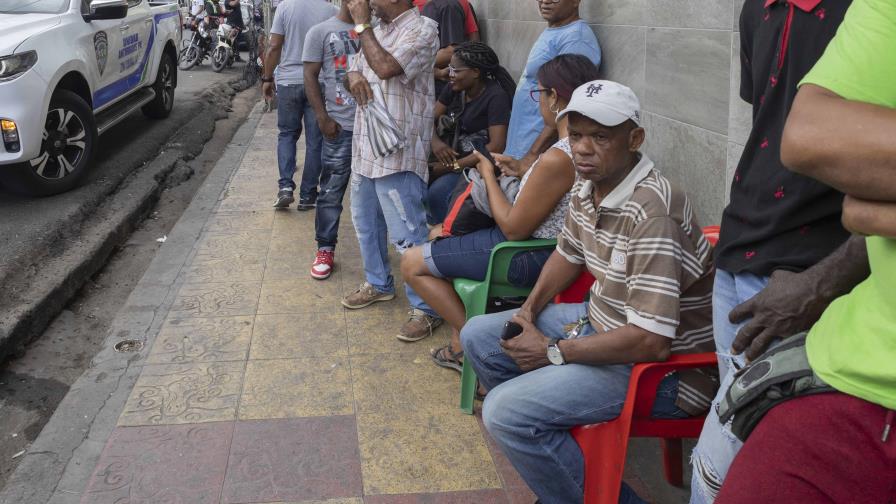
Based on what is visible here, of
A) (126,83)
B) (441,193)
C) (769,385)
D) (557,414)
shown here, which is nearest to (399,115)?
(441,193)

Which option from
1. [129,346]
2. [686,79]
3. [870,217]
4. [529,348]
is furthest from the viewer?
[129,346]

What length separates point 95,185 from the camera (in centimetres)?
701

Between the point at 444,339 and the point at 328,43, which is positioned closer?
the point at 444,339

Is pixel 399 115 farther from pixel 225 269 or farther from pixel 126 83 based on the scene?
pixel 126 83

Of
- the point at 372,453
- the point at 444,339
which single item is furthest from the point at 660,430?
the point at 444,339

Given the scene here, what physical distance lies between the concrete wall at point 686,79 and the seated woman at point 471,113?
2.05ft

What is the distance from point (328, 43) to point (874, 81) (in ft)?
13.9

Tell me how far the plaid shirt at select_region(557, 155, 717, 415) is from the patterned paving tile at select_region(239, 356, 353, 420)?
4.89 feet

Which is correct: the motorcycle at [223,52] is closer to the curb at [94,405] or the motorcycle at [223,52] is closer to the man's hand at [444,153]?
the curb at [94,405]

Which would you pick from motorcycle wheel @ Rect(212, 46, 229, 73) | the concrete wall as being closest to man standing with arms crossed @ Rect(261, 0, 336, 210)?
the concrete wall

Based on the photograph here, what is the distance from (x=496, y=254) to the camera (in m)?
3.47

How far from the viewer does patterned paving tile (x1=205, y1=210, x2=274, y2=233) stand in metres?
6.12

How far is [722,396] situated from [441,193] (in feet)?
10.5

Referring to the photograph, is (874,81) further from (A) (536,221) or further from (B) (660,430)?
(A) (536,221)
